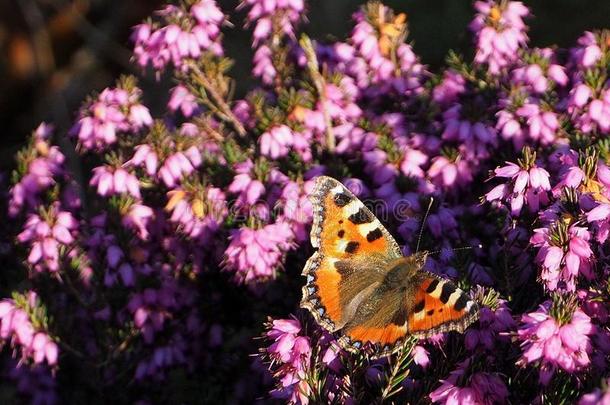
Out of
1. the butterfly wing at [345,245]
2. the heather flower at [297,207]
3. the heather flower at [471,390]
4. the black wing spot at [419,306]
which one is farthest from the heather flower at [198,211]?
the heather flower at [471,390]

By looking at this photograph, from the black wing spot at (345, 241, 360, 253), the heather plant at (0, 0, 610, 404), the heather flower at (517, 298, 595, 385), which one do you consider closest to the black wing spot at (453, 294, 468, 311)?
the heather flower at (517, 298, 595, 385)

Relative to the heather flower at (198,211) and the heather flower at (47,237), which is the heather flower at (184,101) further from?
the heather flower at (47,237)

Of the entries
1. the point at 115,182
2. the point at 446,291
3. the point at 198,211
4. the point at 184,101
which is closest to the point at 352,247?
the point at 446,291

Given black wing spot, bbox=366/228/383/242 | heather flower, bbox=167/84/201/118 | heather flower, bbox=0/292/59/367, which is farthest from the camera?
heather flower, bbox=167/84/201/118

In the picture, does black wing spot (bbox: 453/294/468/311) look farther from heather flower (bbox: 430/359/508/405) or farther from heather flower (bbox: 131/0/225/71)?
heather flower (bbox: 131/0/225/71)

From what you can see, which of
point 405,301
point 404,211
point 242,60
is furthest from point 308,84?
point 242,60
